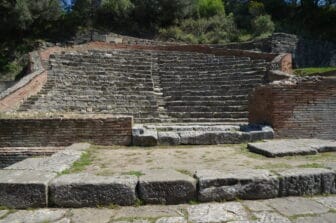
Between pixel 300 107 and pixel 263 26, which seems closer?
pixel 300 107

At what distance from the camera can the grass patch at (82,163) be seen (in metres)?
4.22

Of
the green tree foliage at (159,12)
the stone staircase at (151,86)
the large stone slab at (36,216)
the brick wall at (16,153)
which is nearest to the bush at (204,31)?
the green tree foliage at (159,12)

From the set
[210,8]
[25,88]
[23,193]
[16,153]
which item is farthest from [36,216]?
[210,8]

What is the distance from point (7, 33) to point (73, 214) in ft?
72.5

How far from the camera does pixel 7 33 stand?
22.7 m

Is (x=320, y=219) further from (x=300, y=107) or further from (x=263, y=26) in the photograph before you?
(x=263, y=26)

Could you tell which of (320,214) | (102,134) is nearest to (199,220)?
(320,214)

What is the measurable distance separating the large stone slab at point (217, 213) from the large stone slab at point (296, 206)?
0.35 m

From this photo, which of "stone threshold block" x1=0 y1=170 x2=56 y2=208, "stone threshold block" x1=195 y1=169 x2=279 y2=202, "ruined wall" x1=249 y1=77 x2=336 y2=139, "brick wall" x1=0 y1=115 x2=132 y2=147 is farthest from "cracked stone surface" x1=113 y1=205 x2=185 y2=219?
"ruined wall" x1=249 y1=77 x2=336 y2=139

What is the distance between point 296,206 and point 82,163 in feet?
8.74

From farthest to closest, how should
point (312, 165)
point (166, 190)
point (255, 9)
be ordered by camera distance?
point (255, 9), point (312, 165), point (166, 190)

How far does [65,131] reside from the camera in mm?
6938

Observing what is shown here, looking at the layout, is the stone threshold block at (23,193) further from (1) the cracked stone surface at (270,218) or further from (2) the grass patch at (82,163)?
(1) the cracked stone surface at (270,218)

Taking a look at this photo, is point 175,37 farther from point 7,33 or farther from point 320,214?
point 320,214
